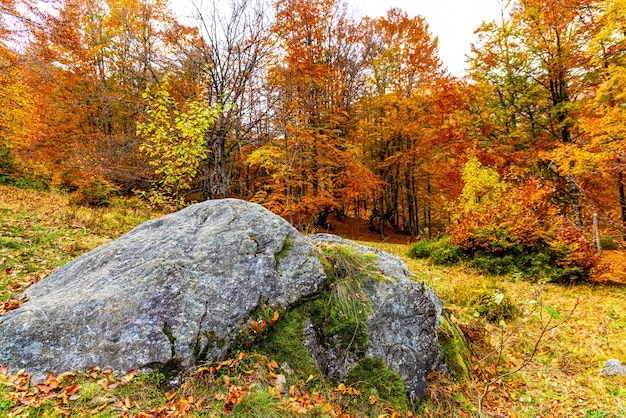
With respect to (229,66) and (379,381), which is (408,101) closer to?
(229,66)

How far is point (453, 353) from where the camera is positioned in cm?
376

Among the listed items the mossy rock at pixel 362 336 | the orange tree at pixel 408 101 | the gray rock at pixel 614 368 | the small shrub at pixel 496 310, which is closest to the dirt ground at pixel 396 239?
the orange tree at pixel 408 101

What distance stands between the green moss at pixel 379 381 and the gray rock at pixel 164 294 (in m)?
0.89

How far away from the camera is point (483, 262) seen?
31.0ft

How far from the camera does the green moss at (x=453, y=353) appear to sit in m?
3.68

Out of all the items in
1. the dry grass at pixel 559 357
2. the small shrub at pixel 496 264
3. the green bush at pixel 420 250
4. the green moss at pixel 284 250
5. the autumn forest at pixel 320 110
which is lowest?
the dry grass at pixel 559 357

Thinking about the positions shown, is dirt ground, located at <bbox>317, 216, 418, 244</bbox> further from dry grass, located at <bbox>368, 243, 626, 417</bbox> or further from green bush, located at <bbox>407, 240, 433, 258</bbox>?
dry grass, located at <bbox>368, 243, 626, 417</bbox>

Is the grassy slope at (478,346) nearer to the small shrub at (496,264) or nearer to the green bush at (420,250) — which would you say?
the small shrub at (496,264)

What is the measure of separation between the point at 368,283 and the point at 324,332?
2.53ft

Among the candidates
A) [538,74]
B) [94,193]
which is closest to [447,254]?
[538,74]

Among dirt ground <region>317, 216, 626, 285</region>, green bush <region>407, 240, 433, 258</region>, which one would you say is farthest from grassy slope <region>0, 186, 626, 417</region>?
green bush <region>407, 240, 433, 258</region>

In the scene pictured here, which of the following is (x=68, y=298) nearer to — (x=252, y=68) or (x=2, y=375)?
(x=2, y=375)

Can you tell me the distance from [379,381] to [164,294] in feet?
7.24

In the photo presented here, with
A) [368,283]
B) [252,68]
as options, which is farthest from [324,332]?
[252,68]
